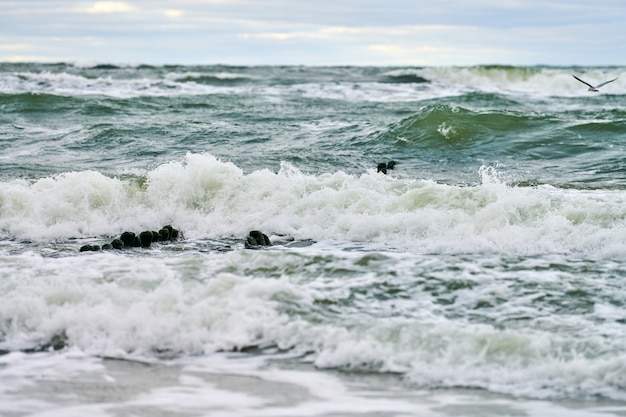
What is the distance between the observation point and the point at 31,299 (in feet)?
23.3

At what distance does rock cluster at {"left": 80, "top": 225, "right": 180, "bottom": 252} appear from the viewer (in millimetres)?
9062

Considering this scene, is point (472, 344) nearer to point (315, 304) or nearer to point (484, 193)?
point (315, 304)

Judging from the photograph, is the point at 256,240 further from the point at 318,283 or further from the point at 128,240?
the point at 318,283

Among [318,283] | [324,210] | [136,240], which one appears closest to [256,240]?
[136,240]

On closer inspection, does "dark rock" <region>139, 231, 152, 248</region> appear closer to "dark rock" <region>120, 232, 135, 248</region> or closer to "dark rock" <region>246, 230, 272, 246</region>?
"dark rock" <region>120, 232, 135, 248</region>

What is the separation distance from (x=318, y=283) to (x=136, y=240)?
2.43m

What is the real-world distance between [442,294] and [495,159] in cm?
792

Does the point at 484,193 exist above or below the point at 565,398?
above

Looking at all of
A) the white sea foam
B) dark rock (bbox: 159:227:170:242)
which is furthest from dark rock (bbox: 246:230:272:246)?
dark rock (bbox: 159:227:170:242)

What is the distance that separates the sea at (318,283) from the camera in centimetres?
580

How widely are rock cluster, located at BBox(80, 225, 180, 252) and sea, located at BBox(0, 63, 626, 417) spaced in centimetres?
6

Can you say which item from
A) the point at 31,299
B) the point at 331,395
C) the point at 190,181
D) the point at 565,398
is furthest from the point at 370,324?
the point at 190,181

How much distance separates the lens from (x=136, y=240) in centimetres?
927

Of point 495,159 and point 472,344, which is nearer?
point 472,344
